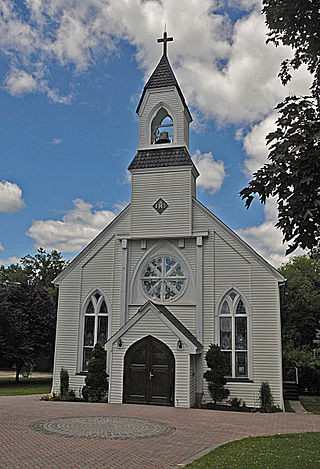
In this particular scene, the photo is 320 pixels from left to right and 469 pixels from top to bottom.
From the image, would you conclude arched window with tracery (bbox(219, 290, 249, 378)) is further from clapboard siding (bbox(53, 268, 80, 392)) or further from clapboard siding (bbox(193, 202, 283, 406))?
clapboard siding (bbox(53, 268, 80, 392))

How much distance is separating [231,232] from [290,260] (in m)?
21.1

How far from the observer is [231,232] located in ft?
58.0

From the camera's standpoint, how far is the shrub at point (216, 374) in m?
16.0

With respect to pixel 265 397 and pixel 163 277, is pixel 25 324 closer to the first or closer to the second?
pixel 163 277

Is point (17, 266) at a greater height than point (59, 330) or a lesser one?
greater

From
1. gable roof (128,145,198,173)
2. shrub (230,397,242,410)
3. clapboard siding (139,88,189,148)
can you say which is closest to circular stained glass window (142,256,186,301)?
gable roof (128,145,198,173)

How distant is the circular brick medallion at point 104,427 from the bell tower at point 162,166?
823 centimetres

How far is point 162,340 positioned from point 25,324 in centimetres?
1334

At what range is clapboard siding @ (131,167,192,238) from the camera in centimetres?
1816

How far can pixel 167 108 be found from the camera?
19.8 metres

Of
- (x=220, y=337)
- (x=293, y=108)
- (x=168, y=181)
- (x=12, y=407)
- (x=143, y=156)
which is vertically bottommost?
(x=12, y=407)

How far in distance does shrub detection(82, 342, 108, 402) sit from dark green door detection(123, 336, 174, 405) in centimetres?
119

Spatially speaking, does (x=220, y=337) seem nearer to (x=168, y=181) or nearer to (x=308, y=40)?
(x=168, y=181)

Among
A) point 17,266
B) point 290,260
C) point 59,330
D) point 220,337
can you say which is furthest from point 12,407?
point 17,266
